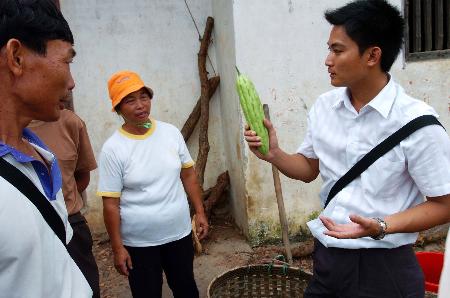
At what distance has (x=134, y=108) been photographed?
2895 mm

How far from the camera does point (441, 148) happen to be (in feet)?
6.11

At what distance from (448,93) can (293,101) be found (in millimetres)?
1811

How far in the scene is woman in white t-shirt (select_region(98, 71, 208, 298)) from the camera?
2.85 meters

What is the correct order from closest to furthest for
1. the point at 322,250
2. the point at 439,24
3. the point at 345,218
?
the point at 345,218
the point at 322,250
the point at 439,24

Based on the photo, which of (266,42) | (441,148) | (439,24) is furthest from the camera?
(439,24)

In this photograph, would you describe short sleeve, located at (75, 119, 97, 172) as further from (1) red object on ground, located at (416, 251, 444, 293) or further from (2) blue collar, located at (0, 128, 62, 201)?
(1) red object on ground, located at (416, 251, 444, 293)

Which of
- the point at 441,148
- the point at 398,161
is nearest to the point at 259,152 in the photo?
the point at 398,161

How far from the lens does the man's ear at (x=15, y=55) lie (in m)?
1.24

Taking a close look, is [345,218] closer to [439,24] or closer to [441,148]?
[441,148]

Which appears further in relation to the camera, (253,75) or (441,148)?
(253,75)

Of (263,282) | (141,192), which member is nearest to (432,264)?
(263,282)

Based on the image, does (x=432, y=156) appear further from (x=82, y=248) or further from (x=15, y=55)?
(x=82, y=248)

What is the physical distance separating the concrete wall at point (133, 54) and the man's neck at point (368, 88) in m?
3.35

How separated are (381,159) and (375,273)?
1.87 feet
